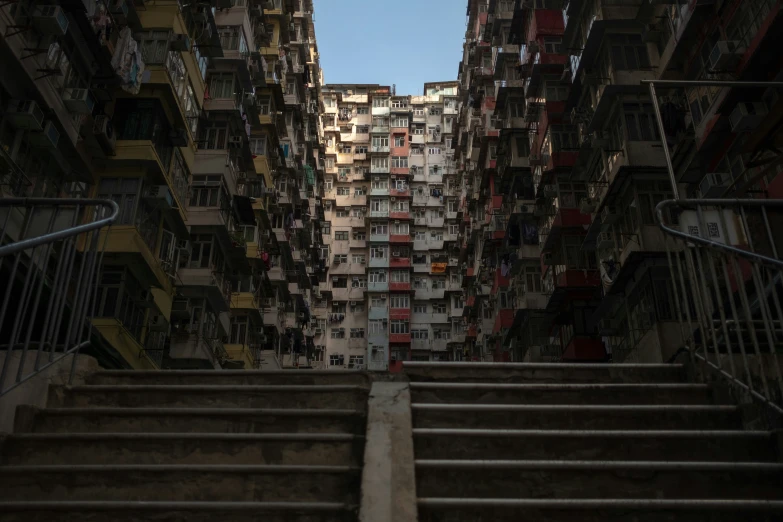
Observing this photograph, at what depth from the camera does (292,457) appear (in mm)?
4496

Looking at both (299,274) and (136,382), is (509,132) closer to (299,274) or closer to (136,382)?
(299,274)

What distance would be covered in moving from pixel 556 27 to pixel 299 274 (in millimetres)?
19418

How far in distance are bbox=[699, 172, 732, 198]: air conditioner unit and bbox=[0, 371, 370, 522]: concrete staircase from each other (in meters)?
14.7

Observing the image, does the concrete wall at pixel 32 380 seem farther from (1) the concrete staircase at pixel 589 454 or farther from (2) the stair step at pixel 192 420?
(1) the concrete staircase at pixel 589 454

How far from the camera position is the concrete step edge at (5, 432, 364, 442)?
4539mm

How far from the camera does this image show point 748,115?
16297mm

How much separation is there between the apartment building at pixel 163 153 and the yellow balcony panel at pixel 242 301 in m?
0.06

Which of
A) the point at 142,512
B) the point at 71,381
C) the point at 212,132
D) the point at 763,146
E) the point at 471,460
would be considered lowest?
the point at 142,512

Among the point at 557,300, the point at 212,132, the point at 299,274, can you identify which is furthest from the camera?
the point at 299,274

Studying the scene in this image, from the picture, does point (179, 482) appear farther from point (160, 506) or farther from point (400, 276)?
point (400, 276)

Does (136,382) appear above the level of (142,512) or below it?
above

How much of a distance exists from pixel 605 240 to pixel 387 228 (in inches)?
1545

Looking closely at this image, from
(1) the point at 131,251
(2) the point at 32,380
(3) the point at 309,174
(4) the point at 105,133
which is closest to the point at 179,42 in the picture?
(4) the point at 105,133

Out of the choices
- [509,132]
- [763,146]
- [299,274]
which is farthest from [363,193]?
[763,146]
